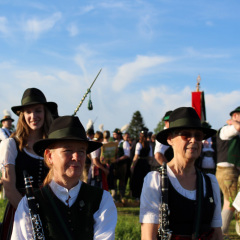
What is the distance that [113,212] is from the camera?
280 cm

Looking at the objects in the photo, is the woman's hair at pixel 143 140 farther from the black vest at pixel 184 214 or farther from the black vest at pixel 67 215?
the black vest at pixel 67 215

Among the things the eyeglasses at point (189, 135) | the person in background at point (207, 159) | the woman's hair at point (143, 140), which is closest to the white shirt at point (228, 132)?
the person in background at point (207, 159)

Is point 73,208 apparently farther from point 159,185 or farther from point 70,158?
point 159,185

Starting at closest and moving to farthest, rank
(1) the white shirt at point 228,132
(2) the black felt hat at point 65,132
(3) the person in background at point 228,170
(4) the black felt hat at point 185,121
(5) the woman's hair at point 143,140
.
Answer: (2) the black felt hat at point 65,132 < (4) the black felt hat at point 185,121 < (1) the white shirt at point 228,132 < (3) the person in background at point 228,170 < (5) the woman's hair at point 143,140

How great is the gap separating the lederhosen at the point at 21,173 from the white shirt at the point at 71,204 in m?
1.06

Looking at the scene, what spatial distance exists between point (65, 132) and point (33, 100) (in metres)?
1.36

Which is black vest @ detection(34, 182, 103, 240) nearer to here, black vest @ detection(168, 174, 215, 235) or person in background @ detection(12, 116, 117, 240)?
person in background @ detection(12, 116, 117, 240)

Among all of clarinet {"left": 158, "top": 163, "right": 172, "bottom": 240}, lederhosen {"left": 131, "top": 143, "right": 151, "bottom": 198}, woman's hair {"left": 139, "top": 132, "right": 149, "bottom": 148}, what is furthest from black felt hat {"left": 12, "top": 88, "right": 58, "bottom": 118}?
lederhosen {"left": 131, "top": 143, "right": 151, "bottom": 198}

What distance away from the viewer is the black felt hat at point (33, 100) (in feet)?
13.1

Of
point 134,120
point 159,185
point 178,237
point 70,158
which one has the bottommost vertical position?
point 178,237

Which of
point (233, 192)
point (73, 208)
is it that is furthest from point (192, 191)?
point (233, 192)

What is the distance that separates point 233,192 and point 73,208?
4.98 metres

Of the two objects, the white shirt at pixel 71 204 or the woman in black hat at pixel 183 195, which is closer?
the white shirt at pixel 71 204

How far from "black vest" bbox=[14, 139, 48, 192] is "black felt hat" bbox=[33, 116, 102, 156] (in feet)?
2.97
